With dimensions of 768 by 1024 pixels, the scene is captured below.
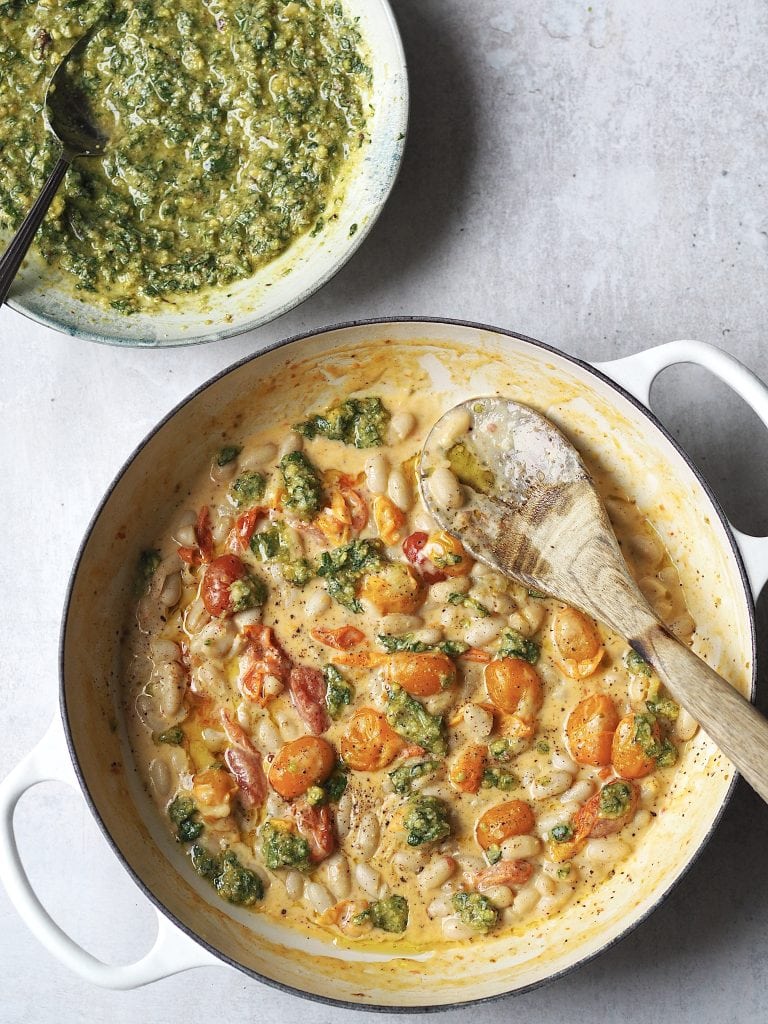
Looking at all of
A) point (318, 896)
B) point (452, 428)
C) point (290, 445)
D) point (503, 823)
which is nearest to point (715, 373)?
point (452, 428)

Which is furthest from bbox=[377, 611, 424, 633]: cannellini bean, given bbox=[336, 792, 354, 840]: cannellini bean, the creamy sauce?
bbox=[336, 792, 354, 840]: cannellini bean

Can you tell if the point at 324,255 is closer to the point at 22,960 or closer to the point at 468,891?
the point at 468,891

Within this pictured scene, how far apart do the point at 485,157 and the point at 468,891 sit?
2139 mm

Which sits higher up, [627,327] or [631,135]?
[631,135]

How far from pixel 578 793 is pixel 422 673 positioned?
543 mm

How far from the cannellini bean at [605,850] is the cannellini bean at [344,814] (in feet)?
2.20

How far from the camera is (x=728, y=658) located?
269 centimetres

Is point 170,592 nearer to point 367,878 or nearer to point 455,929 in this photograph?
point 367,878

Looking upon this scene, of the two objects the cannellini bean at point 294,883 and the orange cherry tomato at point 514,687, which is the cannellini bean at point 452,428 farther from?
the cannellini bean at point 294,883

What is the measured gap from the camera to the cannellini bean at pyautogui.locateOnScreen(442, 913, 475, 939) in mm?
2672

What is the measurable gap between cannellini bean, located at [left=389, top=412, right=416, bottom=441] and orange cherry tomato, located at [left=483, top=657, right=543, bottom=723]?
→ 70 centimetres

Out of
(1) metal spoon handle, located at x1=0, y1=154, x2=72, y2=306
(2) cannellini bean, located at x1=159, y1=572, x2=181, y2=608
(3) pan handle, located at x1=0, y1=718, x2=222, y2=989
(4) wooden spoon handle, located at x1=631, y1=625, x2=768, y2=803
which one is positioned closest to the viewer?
(4) wooden spoon handle, located at x1=631, y1=625, x2=768, y2=803

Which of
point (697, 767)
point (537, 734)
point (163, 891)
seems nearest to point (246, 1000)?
point (163, 891)

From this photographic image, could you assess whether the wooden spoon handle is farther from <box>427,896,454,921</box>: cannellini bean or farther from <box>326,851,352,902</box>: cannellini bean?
<box>326,851,352,902</box>: cannellini bean
